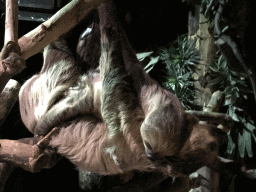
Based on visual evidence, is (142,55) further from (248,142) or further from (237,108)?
(248,142)

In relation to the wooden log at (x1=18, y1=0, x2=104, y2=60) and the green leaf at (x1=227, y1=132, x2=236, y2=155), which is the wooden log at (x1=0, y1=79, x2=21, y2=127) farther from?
the green leaf at (x1=227, y1=132, x2=236, y2=155)

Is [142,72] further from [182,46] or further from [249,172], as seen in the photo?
[182,46]

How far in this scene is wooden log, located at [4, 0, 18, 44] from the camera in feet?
2.96

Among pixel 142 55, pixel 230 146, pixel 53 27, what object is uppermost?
pixel 53 27

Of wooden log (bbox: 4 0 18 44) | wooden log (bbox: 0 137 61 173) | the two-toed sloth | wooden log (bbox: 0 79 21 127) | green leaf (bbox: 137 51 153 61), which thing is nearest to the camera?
wooden log (bbox: 4 0 18 44)

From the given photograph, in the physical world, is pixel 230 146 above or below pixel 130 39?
below

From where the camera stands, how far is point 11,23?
95 cm

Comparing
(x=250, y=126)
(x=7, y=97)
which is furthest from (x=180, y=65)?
(x=7, y=97)

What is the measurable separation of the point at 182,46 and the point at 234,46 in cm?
37

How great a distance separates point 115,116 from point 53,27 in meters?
0.38

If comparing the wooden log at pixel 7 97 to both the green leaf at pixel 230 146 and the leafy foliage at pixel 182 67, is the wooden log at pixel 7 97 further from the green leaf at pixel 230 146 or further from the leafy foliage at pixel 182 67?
the green leaf at pixel 230 146

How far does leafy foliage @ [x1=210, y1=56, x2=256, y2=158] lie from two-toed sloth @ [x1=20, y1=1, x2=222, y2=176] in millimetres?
689

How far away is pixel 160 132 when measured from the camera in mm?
1013

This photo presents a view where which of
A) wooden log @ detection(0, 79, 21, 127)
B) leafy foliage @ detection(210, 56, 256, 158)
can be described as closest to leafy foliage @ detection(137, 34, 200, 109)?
leafy foliage @ detection(210, 56, 256, 158)
